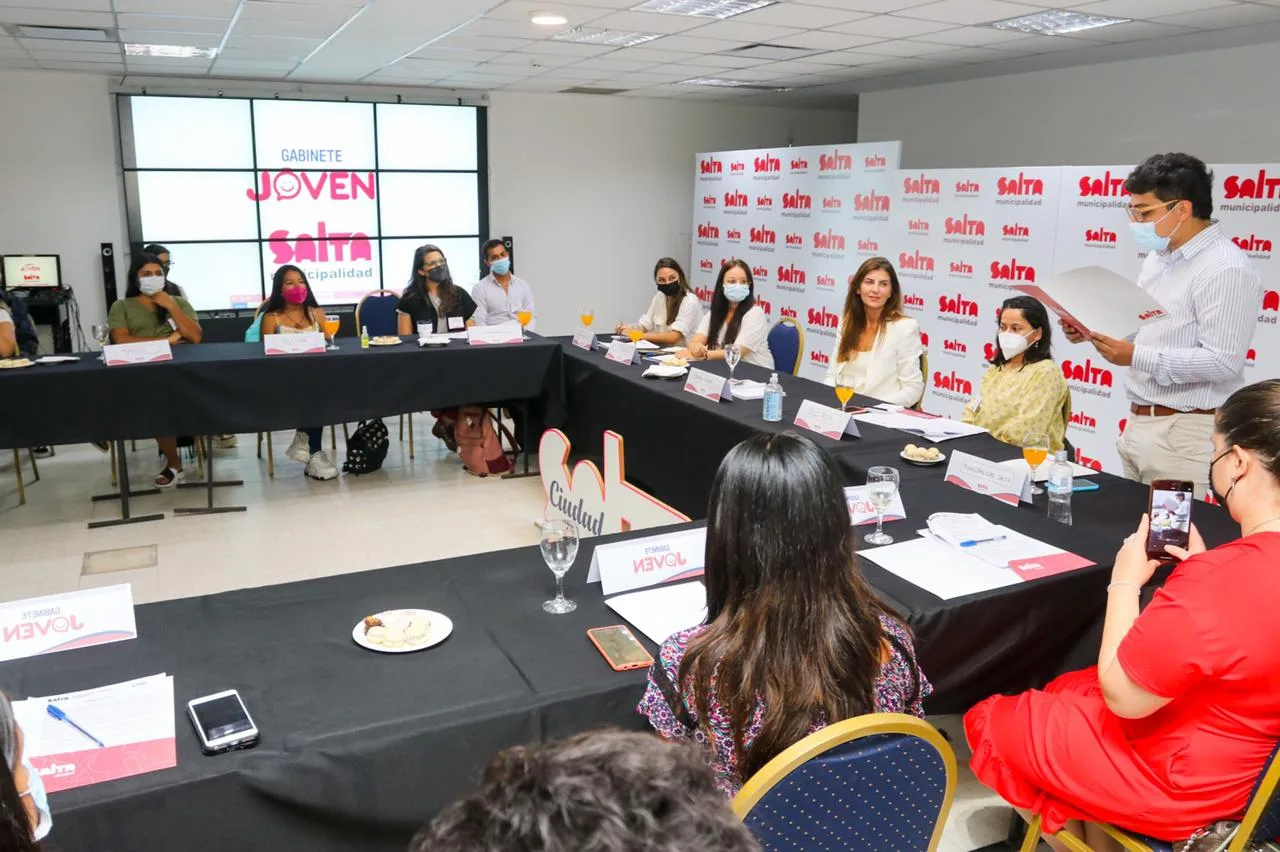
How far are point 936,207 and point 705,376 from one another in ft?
10.1

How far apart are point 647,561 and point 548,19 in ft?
11.8

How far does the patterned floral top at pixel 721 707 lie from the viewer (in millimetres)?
1234

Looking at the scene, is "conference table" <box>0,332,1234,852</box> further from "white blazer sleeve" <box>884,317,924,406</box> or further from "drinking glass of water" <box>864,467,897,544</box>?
"white blazer sleeve" <box>884,317,924,406</box>

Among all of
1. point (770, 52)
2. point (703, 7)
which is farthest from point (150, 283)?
point (770, 52)

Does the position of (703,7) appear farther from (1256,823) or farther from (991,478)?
(1256,823)

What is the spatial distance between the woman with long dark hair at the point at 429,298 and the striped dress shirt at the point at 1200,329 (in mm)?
3700

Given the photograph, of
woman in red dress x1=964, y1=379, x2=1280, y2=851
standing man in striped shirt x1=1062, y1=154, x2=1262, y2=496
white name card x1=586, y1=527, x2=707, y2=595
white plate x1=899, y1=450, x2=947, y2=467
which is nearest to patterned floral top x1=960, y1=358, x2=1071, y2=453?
standing man in striped shirt x1=1062, y1=154, x2=1262, y2=496

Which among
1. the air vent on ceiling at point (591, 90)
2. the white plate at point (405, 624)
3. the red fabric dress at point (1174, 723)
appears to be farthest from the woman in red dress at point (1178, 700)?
the air vent on ceiling at point (591, 90)

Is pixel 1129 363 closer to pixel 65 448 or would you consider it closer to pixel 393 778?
pixel 393 778

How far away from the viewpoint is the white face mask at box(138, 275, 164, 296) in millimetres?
4691

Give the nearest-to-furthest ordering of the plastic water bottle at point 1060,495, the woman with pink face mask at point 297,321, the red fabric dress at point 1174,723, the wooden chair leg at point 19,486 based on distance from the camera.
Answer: the red fabric dress at point 1174,723 → the plastic water bottle at point 1060,495 → the wooden chair leg at point 19,486 → the woman with pink face mask at point 297,321

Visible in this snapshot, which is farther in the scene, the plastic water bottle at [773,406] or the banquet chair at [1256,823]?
the plastic water bottle at [773,406]

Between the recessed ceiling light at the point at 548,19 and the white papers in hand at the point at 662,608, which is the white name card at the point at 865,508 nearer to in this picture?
the white papers in hand at the point at 662,608

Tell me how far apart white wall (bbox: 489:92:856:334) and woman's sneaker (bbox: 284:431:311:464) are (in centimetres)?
344
